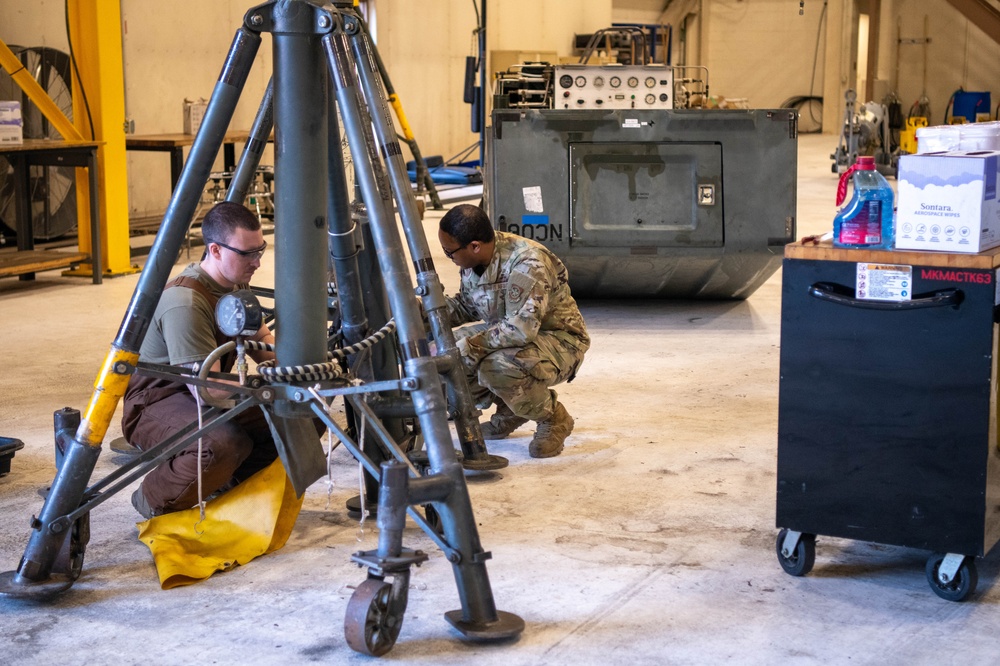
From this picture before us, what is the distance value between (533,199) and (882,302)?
4443 millimetres

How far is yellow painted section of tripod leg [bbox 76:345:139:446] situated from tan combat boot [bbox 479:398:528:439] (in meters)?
2.05

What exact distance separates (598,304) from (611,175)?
3.56 feet

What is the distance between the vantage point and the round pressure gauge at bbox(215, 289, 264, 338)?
10.9 ft

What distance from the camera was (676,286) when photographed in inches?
325

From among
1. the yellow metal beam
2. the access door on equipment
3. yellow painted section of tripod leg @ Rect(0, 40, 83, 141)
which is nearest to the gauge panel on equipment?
the access door on equipment

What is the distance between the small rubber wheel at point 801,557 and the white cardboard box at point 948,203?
0.91 meters

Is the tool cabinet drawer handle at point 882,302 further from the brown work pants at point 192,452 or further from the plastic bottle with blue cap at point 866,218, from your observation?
the brown work pants at point 192,452

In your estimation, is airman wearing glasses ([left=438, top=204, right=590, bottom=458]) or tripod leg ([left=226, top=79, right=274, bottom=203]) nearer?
tripod leg ([left=226, top=79, right=274, bottom=203])

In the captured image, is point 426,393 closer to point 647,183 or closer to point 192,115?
point 647,183

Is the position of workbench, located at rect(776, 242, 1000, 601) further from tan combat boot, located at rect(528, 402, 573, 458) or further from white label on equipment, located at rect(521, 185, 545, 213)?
white label on equipment, located at rect(521, 185, 545, 213)

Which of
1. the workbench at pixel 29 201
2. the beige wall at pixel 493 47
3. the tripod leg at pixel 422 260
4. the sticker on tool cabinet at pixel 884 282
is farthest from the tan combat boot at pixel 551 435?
the beige wall at pixel 493 47

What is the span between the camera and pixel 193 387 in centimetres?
393

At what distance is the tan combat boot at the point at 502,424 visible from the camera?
525 centimetres

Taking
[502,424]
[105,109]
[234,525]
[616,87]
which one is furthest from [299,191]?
[105,109]
